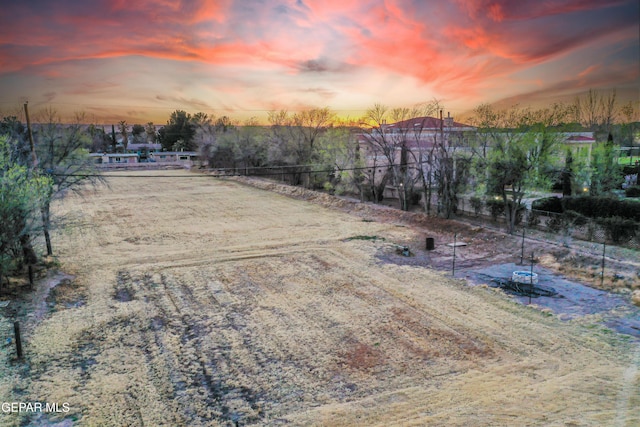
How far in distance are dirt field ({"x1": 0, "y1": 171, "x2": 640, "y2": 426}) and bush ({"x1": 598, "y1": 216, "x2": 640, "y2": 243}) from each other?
706 cm

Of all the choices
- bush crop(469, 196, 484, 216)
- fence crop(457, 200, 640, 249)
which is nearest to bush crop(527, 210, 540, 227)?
fence crop(457, 200, 640, 249)

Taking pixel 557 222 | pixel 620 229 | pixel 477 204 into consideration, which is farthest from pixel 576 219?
pixel 477 204

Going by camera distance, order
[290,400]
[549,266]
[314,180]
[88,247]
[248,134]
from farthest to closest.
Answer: [248,134], [314,180], [88,247], [549,266], [290,400]

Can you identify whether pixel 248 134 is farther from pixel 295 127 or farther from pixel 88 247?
pixel 88 247

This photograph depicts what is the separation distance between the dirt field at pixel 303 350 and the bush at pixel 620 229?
706 centimetres

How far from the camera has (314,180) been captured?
44.5m

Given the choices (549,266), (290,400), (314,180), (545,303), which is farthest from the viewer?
(314,180)

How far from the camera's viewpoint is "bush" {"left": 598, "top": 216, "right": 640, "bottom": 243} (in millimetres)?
19875

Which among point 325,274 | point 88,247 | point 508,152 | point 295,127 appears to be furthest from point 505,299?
point 295,127

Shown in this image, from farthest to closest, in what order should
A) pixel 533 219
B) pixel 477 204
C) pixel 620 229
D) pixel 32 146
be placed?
1. pixel 477 204
2. pixel 533 219
3. pixel 620 229
4. pixel 32 146

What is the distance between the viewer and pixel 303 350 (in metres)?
10.4

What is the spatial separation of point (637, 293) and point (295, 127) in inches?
1687

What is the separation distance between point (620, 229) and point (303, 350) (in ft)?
58.6

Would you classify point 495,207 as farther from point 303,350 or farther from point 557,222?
point 303,350
